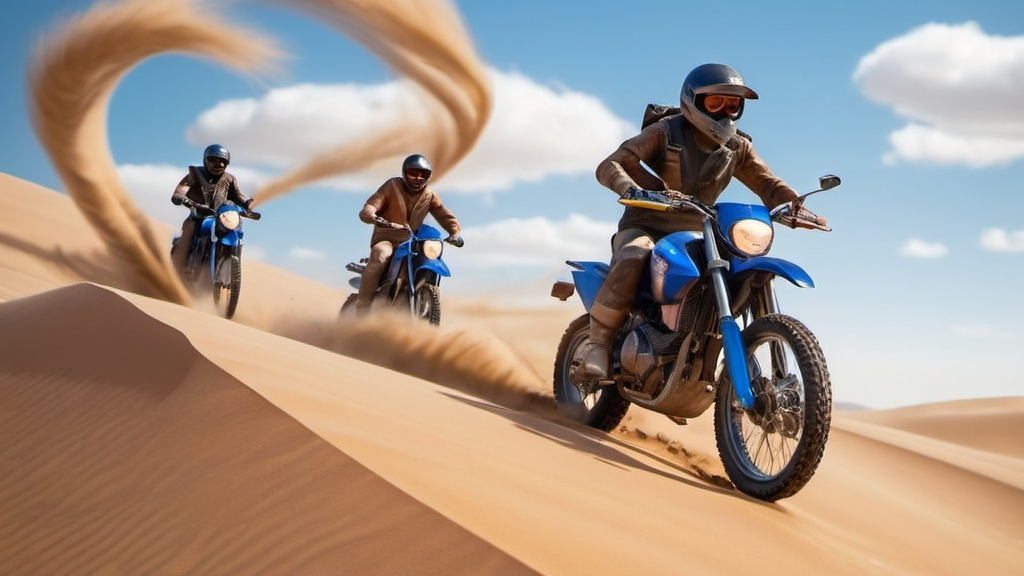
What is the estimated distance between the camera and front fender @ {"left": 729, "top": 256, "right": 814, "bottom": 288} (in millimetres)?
5062

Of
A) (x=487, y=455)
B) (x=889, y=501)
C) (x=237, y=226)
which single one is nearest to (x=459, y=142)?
(x=237, y=226)

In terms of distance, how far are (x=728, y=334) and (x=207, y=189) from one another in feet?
30.5

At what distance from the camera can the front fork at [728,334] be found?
504 centimetres

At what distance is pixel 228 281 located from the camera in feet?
41.4

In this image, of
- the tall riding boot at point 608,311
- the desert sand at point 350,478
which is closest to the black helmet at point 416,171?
the desert sand at point 350,478

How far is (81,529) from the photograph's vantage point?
413 cm

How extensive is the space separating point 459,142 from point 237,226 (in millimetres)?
3019

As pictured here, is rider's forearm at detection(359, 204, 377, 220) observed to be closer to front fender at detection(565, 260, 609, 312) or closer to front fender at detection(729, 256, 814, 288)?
front fender at detection(565, 260, 609, 312)

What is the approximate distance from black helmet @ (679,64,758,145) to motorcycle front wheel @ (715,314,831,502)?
4.37 ft

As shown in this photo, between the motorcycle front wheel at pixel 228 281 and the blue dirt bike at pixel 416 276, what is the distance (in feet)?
8.96

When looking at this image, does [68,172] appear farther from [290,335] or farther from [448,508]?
[448,508]

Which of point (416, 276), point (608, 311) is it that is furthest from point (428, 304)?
point (608, 311)

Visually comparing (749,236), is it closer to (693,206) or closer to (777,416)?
(693,206)

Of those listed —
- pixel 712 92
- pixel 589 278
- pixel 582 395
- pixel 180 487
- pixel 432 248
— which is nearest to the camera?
pixel 180 487
